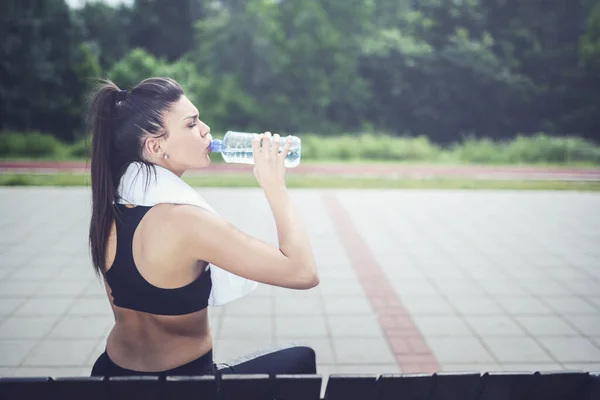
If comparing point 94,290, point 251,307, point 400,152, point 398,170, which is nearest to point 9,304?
point 94,290

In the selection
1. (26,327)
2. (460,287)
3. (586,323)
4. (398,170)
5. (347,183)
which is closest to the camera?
(26,327)

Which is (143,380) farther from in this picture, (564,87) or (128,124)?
(564,87)

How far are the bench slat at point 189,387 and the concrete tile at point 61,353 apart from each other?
226cm

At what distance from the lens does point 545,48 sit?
31250 mm

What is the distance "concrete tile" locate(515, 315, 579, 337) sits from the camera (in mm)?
4086

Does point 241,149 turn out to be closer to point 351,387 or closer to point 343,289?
point 351,387

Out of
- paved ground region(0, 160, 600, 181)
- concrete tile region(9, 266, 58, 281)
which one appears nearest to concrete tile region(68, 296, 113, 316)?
concrete tile region(9, 266, 58, 281)

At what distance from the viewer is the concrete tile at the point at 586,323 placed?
4125 mm

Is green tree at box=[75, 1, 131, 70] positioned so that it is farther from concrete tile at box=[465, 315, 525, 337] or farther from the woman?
the woman

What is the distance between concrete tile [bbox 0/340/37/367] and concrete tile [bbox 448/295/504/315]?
3133 millimetres

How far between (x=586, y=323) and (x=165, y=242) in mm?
3794

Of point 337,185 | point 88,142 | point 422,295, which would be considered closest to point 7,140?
point 337,185

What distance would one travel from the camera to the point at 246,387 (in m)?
1.52

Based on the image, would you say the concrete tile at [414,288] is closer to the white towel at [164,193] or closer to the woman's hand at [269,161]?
the white towel at [164,193]
